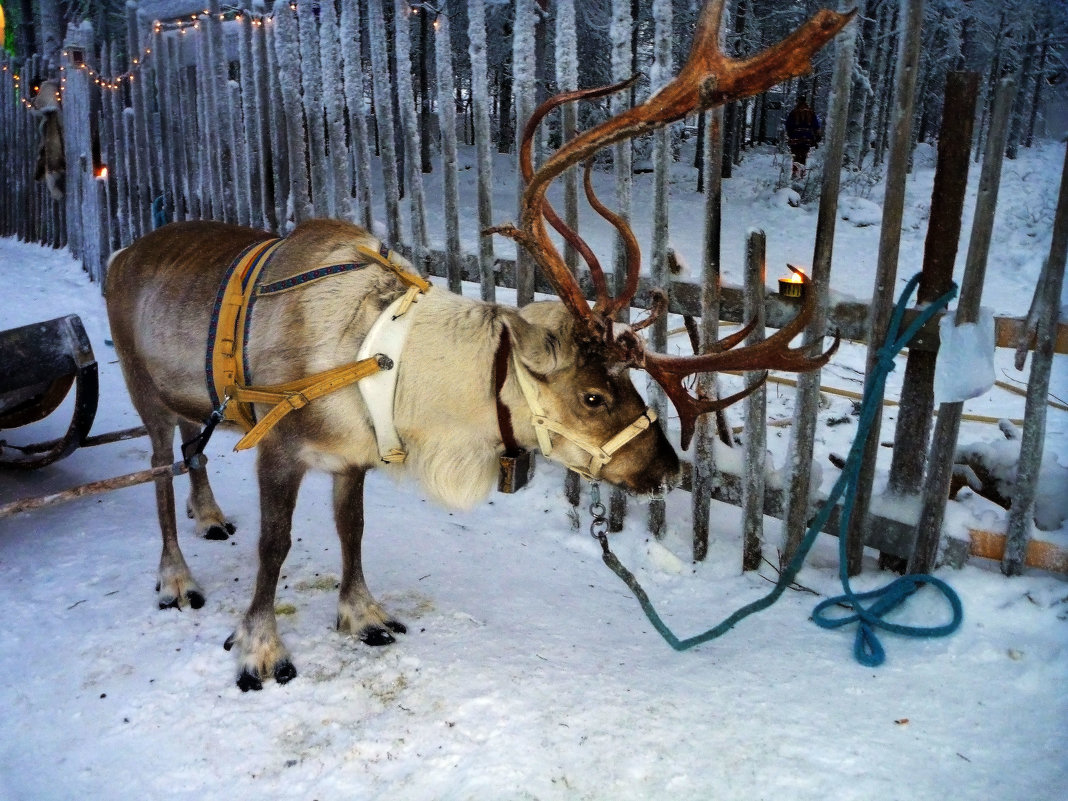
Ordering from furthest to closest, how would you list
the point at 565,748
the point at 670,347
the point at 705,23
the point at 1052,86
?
the point at 1052,86 → the point at 670,347 → the point at 565,748 → the point at 705,23

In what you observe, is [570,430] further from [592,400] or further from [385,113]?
[385,113]

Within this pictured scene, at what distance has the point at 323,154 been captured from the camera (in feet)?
17.9

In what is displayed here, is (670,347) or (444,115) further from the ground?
(444,115)

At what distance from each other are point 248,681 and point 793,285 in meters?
2.72

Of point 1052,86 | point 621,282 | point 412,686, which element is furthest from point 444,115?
point 1052,86

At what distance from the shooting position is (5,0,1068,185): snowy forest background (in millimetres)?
17109

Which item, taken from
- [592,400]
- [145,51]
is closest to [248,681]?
[592,400]

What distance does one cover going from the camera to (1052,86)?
3092 cm

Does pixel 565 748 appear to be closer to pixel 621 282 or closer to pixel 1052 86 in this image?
pixel 621 282

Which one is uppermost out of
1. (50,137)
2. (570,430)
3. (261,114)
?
(261,114)

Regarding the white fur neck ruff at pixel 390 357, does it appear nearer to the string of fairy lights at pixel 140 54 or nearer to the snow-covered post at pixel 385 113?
the snow-covered post at pixel 385 113

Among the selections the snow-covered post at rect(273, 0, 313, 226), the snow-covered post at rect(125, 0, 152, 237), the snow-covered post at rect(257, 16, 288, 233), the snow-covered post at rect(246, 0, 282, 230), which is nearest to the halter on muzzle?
the snow-covered post at rect(273, 0, 313, 226)

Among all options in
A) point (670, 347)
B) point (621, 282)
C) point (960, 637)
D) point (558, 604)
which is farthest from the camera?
point (670, 347)

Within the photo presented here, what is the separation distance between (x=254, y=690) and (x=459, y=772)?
0.91 meters
